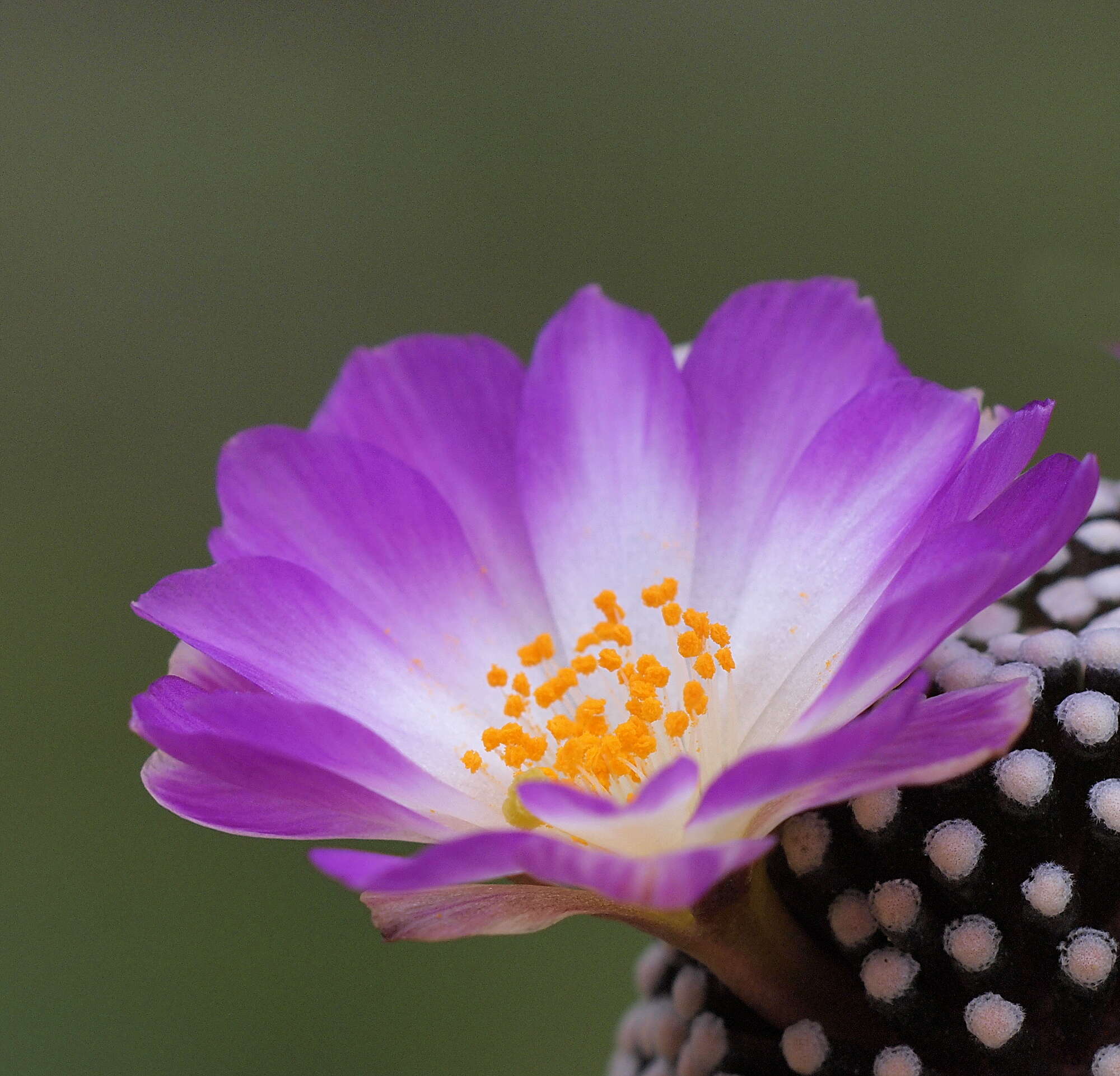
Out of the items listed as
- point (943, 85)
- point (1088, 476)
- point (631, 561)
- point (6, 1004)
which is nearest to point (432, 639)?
point (631, 561)

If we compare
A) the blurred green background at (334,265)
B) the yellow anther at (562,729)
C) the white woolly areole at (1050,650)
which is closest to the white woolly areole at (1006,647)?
the white woolly areole at (1050,650)

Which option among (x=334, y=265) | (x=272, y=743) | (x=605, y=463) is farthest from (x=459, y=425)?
(x=334, y=265)

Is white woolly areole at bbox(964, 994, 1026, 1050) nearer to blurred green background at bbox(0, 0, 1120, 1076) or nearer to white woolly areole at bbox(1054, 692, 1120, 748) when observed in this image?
white woolly areole at bbox(1054, 692, 1120, 748)

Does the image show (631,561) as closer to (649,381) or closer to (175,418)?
(649,381)

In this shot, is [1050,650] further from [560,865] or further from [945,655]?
[560,865]

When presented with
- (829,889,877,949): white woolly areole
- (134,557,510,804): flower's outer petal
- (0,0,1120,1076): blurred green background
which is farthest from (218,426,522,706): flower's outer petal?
(0,0,1120,1076): blurred green background

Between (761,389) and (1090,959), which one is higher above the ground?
(761,389)

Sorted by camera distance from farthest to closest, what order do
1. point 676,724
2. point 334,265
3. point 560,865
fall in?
point 334,265, point 676,724, point 560,865

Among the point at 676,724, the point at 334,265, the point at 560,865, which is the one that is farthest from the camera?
the point at 334,265
